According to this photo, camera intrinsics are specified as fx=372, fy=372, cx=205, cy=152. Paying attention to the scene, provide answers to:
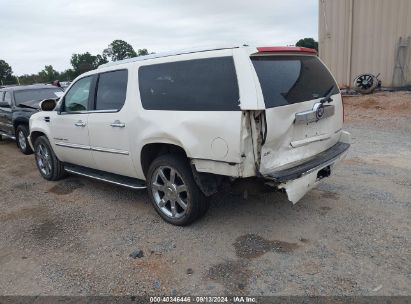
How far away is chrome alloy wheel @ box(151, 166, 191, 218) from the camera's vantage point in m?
4.02

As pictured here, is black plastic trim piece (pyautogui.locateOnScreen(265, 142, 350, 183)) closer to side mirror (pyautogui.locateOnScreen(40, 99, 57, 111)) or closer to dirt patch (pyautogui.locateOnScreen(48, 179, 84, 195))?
dirt patch (pyautogui.locateOnScreen(48, 179, 84, 195))

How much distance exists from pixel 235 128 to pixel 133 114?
1465 millimetres

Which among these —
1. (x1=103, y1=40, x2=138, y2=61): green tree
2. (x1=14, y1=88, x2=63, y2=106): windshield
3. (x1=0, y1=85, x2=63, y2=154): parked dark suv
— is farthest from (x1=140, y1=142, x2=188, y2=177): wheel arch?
(x1=103, y1=40, x2=138, y2=61): green tree

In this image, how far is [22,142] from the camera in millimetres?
8898

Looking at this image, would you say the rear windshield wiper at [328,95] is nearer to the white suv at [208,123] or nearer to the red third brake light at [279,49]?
the white suv at [208,123]

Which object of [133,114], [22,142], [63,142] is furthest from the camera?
[22,142]

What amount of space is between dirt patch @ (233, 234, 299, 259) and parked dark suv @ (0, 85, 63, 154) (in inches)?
259

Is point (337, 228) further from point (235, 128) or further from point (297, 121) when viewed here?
point (235, 128)

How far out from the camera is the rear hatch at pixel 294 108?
11.0 ft

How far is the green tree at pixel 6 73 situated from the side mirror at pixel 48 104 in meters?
68.5

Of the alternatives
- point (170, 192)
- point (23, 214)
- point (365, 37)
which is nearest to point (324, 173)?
point (170, 192)

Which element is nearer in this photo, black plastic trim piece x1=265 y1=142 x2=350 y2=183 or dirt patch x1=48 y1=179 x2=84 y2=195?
black plastic trim piece x1=265 y1=142 x2=350 y2=183

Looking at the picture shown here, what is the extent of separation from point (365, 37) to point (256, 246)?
1110 cm

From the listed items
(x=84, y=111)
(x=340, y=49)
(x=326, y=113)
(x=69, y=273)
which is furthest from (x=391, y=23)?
(x=69, y=273)
